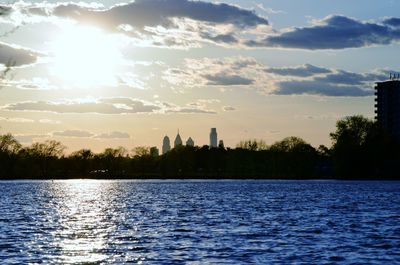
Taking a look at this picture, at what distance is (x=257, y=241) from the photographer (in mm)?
56594

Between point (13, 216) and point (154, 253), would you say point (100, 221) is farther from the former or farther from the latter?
point (154, 253)

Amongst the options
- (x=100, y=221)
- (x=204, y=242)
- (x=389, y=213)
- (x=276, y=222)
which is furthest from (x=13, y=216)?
(x=389, y=213)

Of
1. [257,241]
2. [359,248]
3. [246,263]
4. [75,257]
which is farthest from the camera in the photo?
[257,241]

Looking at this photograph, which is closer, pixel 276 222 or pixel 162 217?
pixel 276 222

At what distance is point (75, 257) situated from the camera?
156ft

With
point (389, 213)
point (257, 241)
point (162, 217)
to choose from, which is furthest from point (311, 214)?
point (257, 241)

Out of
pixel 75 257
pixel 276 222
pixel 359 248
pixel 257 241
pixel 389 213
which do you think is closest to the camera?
pixel 75 257

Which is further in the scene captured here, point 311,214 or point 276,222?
point 311,214

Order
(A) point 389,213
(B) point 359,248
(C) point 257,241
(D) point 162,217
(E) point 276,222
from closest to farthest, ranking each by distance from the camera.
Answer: (B) point 359,248 → (C) point 257,241 → (E) point 276,222 → (D) point 162,217 → (A) point 389,213

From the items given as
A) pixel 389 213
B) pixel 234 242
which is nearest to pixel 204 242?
pixel 234 242

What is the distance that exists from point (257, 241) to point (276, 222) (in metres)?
20.2

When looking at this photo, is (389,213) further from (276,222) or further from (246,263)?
(246,263)

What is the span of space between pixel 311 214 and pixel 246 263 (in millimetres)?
47408

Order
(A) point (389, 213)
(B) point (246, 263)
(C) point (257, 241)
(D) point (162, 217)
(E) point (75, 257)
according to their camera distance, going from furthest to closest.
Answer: (A) point (389, 213) → (D) point (162, 217) → (C) point (257, 241) → (E) point (75, 257) → (B) point (246, 263)
